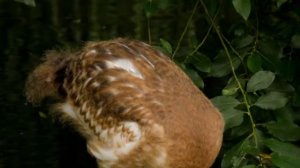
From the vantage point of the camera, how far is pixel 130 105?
16.0 feet

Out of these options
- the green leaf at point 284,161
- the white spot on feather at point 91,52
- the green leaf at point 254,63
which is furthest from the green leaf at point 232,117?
the white spot on feather at point 91,52

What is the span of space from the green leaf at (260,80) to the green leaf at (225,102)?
0.09 meters

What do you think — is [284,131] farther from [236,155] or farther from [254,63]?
[254,63]

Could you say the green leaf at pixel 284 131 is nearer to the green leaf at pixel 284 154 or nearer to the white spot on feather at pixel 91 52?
the green leaf at pixel 284 154

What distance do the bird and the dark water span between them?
17.2 inches

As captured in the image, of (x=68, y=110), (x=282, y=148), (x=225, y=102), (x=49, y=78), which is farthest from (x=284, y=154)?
(x=49, y=78)

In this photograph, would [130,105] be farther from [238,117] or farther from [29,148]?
[29,148]

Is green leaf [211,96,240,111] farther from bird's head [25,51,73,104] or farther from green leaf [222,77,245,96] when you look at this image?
bird's head [25,51,73,104]

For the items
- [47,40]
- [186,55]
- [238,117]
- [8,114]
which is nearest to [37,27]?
[47,40]

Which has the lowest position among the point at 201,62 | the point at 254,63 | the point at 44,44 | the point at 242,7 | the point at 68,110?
the point at 44,44

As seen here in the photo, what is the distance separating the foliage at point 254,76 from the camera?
457 cm

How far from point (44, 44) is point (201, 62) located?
3079 mm

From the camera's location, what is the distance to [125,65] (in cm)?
509

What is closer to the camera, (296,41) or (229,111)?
(229,111)
